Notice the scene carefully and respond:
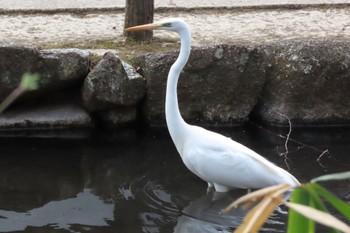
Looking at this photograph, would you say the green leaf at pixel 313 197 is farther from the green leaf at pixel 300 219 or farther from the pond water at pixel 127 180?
the pond water at pixel 127 180

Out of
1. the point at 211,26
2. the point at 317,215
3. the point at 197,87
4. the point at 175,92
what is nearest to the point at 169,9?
the point at 211,26

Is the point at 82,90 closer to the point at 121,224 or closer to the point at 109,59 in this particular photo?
the point at 109,59

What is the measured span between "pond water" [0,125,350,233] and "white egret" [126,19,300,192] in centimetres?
24

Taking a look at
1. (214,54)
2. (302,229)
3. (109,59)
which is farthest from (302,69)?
(302,229)

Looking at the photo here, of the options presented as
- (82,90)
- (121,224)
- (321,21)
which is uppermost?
(321,21)

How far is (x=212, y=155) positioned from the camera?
14.9 feet

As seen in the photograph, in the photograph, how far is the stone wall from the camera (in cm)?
575

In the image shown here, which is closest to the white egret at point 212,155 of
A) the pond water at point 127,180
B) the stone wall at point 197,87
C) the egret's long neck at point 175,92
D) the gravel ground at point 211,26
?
the egret's long neck at point 175,92

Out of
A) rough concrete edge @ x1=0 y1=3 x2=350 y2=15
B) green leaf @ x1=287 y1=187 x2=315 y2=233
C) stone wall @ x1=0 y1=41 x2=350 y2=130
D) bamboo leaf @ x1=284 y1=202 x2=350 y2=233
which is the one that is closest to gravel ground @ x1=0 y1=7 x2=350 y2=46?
rough concrete edge @ x1=0 y1=3 x2=350 y2=15

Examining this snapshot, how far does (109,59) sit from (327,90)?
1893mm

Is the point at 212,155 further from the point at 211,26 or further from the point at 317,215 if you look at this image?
the point at 317,215

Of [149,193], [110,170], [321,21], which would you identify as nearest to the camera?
[149,193]

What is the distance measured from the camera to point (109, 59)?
18.8 feet

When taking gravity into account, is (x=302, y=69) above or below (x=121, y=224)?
above
